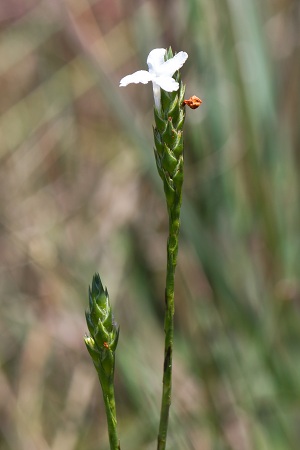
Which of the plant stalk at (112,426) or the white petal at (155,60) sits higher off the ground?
the white petal at (155,60)

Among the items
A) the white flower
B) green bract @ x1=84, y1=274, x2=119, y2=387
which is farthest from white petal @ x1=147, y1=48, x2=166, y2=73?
green bract @ x1=84, y1=274, x2=119, y2=387

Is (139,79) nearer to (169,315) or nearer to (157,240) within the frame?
(169,315)

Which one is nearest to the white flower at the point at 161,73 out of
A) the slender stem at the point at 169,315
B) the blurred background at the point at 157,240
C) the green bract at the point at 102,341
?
the slender stem at the point at 169,315

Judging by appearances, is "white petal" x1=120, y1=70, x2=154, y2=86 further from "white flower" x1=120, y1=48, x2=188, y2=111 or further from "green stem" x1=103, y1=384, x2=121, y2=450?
"green stem" x1=103, y1=384, x2=121, y2=450

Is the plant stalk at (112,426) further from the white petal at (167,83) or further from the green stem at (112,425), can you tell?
the white petal at (167,83)

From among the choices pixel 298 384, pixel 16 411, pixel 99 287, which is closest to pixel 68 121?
pixel 16 411

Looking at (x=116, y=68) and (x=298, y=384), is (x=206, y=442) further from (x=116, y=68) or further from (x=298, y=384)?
(x=116, y=68)
